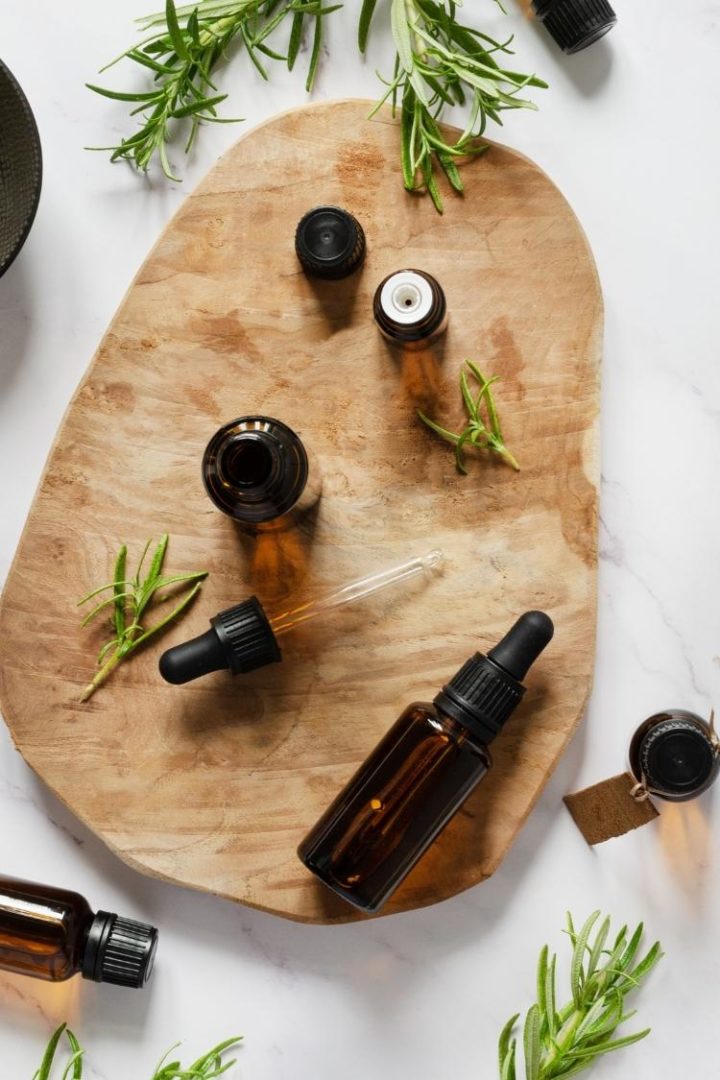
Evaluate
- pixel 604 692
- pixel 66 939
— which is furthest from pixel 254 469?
pixel 66 939

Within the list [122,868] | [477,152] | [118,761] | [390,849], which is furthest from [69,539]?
[477,152]

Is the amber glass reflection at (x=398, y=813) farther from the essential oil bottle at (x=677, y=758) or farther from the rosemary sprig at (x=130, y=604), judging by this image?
the rosemary sprig at (x=130, y=604)

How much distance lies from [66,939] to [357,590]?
58cm

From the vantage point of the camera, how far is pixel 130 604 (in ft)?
4.27

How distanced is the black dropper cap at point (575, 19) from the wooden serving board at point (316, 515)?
189mm

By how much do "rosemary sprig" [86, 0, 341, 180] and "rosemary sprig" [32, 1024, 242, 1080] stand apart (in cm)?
112

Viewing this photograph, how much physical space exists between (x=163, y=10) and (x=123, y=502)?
26.0 inches

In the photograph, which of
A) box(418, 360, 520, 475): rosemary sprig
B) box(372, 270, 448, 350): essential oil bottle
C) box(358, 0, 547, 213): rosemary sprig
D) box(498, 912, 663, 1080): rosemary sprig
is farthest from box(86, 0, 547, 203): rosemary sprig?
box(498, 912, 663, 1080): rosemary sprig

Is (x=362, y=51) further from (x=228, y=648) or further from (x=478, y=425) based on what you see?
(x=228, y=648)

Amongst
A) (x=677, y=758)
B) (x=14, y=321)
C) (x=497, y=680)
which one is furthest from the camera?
(x=14, y=321)

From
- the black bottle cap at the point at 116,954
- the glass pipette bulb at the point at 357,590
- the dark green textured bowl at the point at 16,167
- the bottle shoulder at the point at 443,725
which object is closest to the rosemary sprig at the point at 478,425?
the glass pipette bulb at the point at 357,590

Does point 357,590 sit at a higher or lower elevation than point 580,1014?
higher

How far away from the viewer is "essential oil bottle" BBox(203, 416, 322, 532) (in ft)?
3.75

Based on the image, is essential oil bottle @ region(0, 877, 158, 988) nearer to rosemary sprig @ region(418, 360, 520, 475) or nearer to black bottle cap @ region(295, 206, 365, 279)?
rosemary sprig @ region(418, 360, 520, 475)
